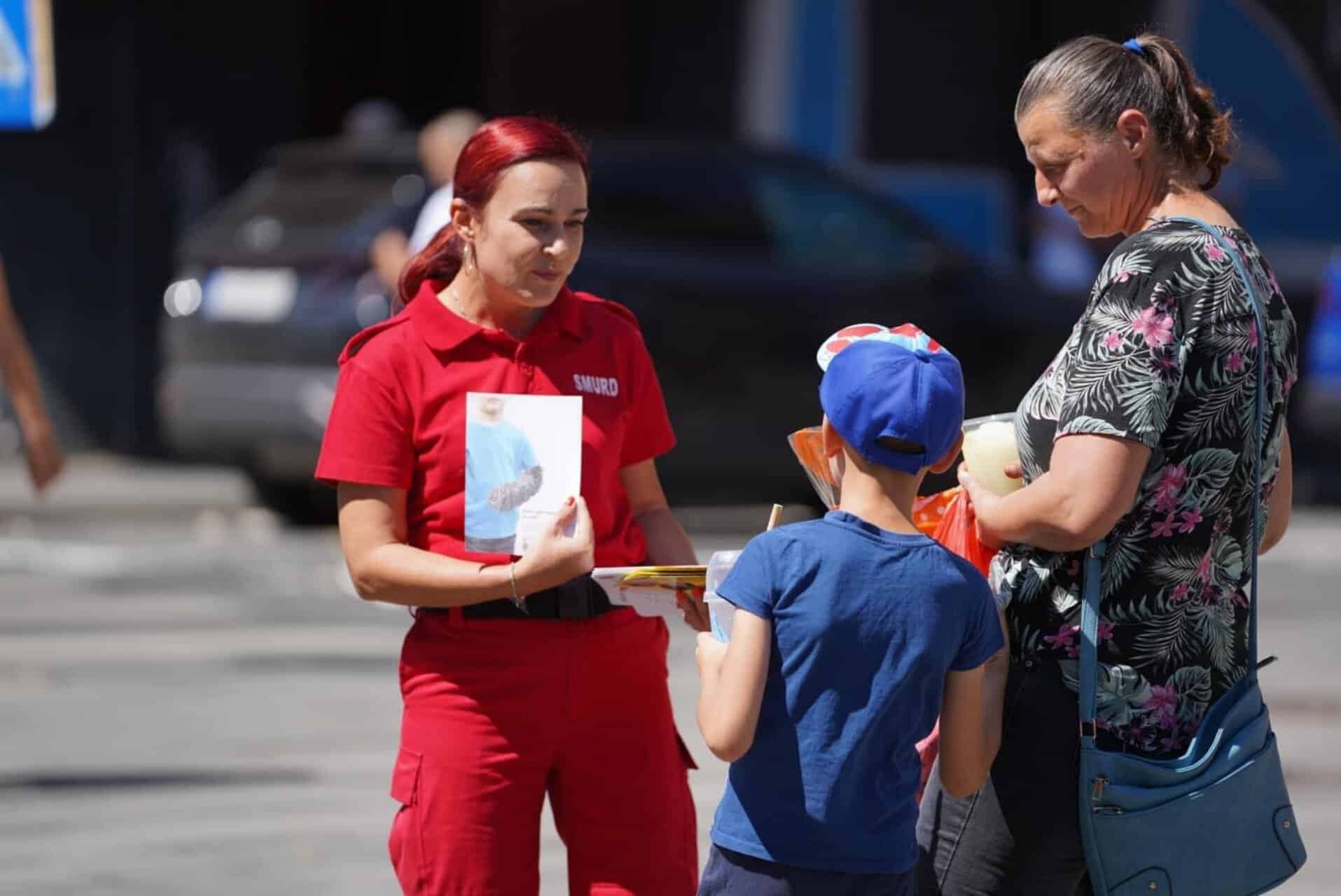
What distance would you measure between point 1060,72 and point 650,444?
3.21 ft

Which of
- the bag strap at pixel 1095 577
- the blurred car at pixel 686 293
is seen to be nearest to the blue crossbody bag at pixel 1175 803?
the bag strap at pixel 1095 577

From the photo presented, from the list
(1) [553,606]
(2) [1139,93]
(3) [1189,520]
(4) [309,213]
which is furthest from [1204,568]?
(4) [309,213]

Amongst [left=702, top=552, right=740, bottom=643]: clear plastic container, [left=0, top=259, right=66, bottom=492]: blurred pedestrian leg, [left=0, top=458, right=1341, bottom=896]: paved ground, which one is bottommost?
[left=0, top=458, right=1341, bottom=896]: paved ground

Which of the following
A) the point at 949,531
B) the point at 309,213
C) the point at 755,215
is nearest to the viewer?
the point at 949,531

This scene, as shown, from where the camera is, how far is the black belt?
364cm

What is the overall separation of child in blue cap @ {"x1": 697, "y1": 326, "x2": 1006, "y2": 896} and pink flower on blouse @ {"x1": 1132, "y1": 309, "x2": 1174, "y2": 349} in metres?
0.26

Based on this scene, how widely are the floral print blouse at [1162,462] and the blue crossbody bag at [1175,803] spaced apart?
0.06 feet

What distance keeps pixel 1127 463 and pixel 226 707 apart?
5.33m

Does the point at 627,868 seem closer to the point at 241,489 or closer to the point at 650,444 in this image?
the point at 650,444

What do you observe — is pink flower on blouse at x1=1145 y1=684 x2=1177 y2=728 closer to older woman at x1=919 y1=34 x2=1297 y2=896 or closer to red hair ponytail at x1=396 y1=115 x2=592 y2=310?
older woman at x1=919 y1=34 x2=1297 y2=896

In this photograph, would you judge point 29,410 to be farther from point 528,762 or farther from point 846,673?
point 846,673

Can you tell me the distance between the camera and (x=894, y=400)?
3.19 m

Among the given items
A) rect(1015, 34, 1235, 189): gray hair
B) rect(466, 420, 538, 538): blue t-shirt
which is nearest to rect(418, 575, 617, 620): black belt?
rect(466, 420, 538, 538): blue t-shirt

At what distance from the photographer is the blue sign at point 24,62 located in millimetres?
8750
